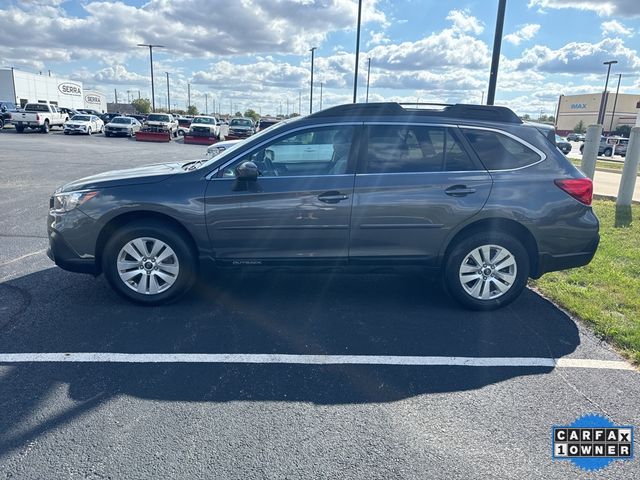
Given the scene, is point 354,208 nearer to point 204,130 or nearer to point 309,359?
point 309,359

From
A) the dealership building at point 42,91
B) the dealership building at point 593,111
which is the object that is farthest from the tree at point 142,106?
the dealership building at point 593,111

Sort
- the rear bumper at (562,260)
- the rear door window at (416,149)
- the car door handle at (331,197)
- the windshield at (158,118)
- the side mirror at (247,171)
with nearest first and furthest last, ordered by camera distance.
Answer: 1. the side mirror at (247,171)
2. the car door handle at (331,197)
3. the rear door window at (416,149)
4. the rear bumper at (562,260)
5. the windshield at (158,118)

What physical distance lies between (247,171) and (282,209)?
0.46 metres

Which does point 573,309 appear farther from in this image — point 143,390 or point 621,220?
point 621,220

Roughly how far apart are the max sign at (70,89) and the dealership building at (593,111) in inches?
3251

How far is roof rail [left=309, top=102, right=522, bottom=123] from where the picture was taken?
14.4 feet

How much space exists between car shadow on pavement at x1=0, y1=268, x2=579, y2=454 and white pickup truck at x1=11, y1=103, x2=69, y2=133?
1271 inches

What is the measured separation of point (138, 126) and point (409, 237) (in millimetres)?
35135

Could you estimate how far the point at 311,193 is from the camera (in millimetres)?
4172

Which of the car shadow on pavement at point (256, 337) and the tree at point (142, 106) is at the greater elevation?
the tree at point (142, 106)

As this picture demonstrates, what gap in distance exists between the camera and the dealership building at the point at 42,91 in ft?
209

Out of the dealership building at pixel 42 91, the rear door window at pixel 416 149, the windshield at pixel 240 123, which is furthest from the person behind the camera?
the dealership building at pixel 42 91

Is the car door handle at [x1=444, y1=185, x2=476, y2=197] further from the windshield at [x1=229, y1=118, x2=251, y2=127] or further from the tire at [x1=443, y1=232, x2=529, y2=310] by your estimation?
the windshield at [x1=229, y1=118, x2=251, y2=127]

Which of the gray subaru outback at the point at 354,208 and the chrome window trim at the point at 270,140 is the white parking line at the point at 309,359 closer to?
the gray subaru outback at the point at 354,208
